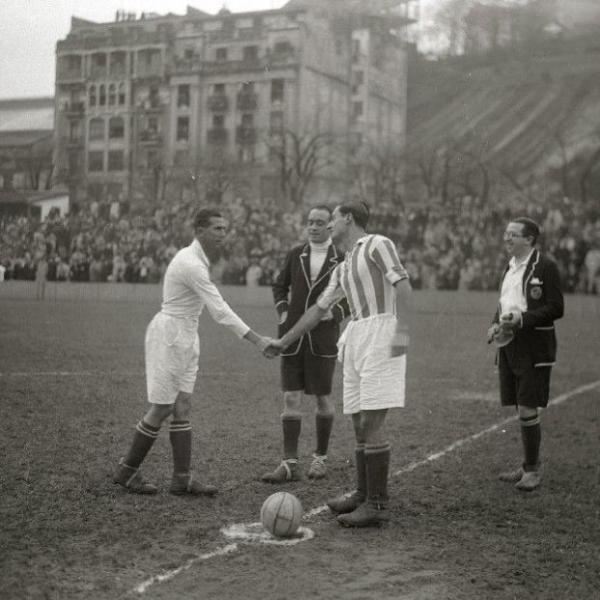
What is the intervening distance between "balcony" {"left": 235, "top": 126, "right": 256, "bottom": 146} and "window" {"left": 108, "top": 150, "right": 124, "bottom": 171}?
9.96 feet

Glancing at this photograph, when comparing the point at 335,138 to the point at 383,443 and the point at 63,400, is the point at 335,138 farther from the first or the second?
the point at 383,443

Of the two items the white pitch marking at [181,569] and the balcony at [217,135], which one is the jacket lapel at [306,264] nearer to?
the white pitch marking at [181,569]

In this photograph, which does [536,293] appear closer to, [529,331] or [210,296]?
[529,331]

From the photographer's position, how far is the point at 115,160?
17203 millimetres

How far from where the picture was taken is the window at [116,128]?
1627 centimetres

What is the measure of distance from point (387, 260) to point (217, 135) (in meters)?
14.4

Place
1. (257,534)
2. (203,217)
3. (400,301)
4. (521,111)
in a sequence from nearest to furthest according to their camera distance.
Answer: (257,534) < (400,301) < (203,217) < (521,111)

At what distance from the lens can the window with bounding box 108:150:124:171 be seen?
1689 cm

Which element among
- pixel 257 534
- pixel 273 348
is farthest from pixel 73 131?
pixel 257 534

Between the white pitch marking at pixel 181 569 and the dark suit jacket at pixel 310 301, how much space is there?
224 cm

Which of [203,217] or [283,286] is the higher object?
[203,217]

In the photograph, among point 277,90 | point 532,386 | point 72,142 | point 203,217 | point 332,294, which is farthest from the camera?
point 277,90

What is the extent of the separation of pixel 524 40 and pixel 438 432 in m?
20.5

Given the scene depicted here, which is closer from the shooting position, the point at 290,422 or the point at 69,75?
the point at 290,422
